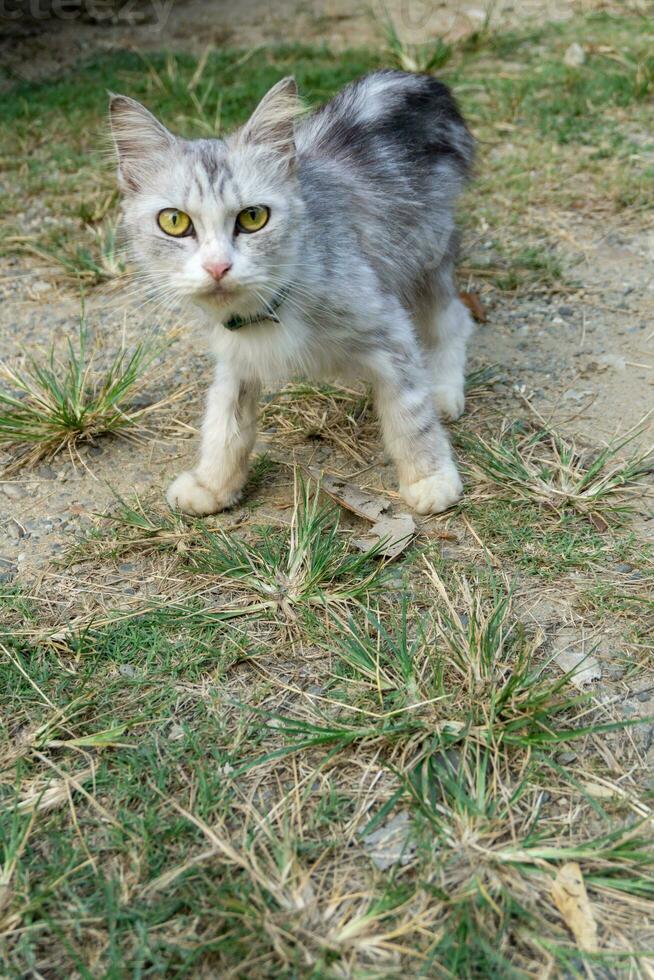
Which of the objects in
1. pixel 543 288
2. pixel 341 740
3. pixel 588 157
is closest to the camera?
pixel 341 740

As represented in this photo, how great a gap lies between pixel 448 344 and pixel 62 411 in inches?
54.4

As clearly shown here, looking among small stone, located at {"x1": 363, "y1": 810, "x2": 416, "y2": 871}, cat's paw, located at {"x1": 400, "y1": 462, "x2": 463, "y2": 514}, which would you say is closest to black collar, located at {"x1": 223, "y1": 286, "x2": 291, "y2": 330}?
cat's paw, located at {"x1": 400, "y1": 462, "x2": 463, "y2": 514}

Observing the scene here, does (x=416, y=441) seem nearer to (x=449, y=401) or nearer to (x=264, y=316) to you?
(x=449, y=401)

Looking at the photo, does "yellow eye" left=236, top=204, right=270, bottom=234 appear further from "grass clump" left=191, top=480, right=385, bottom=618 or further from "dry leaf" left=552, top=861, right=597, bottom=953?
"dry leaf" left=552, top=861, right=597, bottom=953

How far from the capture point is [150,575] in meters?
2.85

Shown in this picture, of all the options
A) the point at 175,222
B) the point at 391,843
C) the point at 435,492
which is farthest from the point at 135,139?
the point at 391,843

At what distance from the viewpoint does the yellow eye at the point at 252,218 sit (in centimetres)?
261

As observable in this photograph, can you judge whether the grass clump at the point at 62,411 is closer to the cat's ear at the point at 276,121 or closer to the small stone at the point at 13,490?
the small stone at the point at 13,490

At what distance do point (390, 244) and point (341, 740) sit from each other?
1.67m

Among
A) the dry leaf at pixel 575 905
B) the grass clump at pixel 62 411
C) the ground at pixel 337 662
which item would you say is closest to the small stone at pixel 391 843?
the ground at pixel 337 662

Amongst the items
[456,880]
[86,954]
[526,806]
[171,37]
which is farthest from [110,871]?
[171,37]

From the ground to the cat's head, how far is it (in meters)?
0.66

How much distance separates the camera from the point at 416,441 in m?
3.05

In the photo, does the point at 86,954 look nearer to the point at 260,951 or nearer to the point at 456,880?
the point at 260,951
